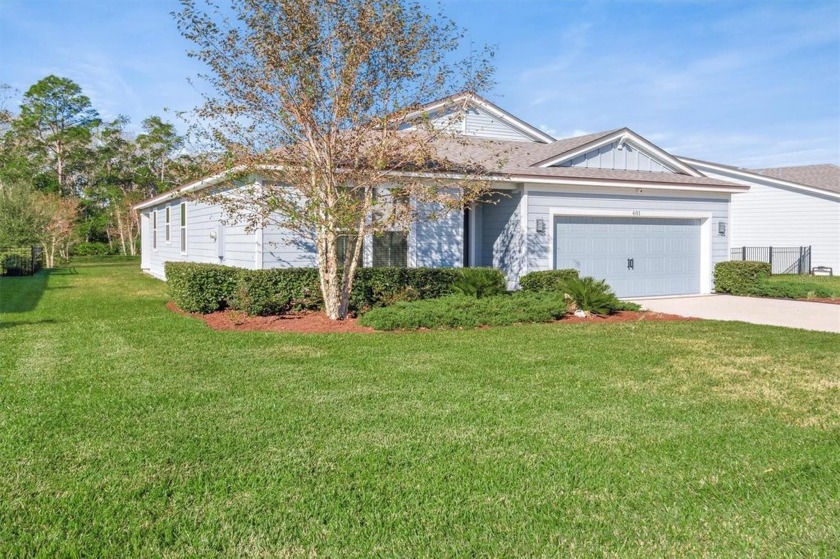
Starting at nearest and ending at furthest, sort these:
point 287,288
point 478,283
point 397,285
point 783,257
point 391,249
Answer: point 287,288 < point 478,283 < point 397,285 < point 391,249 < point 783,257

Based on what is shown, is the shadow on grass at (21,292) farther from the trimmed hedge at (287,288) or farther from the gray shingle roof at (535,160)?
the gray shingle roof at (535,160)

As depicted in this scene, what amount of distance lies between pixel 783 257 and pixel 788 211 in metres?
1.90

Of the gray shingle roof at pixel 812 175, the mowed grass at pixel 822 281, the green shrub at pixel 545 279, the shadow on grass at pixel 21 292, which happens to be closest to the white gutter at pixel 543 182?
the green shrub at pixel 545 279

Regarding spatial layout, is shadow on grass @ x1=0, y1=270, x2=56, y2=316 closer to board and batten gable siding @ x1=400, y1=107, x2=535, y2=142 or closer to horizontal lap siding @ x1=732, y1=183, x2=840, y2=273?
board and batten gable siding @ x1=400, y1=107, x2=535, y2=142

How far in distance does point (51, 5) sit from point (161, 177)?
125 feet

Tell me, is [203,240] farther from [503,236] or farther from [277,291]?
[503,236]

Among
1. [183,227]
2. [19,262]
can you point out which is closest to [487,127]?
[183,227]

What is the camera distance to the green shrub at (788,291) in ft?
Answer: 50.7

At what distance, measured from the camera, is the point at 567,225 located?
14.7m

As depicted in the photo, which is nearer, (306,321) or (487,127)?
(306,321)

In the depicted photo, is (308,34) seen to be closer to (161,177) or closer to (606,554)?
(606,554)

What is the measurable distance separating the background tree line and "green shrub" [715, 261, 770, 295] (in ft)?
110

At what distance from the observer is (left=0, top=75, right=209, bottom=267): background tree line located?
42562 millimetres

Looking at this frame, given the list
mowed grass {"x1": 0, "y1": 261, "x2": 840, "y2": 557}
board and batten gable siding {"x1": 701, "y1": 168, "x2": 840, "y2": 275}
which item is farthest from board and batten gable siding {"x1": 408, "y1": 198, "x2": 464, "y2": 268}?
board and batten gable siding {"x1": 701, "y1": 168, "x2": 840, "y2": 275}
